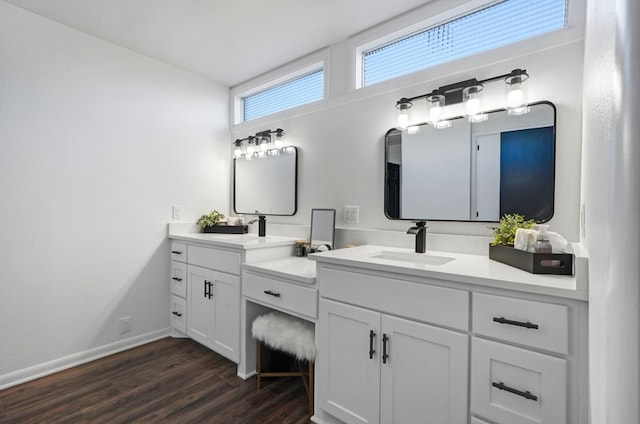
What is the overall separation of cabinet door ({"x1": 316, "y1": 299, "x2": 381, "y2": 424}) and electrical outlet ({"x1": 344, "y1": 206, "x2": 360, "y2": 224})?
815 millimetres

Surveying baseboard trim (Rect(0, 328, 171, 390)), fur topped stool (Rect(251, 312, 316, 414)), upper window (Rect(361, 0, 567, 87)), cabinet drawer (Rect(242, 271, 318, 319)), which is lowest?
baseboard trim (Rect(0, 328, 171, 390))

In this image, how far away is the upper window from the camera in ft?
5.41

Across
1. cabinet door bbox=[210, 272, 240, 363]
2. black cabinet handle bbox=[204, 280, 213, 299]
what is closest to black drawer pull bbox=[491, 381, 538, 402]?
cabinet door bbox=[210, 272, 240, 363]

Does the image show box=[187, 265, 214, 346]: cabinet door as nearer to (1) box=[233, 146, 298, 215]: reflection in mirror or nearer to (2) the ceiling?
(1) box=[233, 146, 298, 215]: reflection in mirror

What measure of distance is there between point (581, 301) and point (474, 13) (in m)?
1.74

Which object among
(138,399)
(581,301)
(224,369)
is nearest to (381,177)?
(581,301)

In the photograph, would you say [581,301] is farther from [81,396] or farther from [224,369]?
[81,396]

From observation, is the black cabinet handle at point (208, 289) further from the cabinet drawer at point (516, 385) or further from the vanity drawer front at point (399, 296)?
the cabinet drawer at point (516, 385)

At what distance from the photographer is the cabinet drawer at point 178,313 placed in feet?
8.66

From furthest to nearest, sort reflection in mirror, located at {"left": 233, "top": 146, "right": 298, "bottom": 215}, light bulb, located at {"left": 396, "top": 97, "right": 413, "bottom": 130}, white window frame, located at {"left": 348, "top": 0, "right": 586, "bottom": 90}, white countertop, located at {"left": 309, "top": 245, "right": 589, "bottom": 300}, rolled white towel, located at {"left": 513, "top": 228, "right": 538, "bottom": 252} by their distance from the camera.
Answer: reflection in mirror, located at {"left": 233, "top": 146, "right": 298, "bottom": 215}, light bulb, located at {"left": 396, "top": 97, "right": 413, "bottom": 130}, white window frame, located at {"left": 348, "top": 0, "right": 586, "bottom": 90}, rolled white towel, located at {"left": 513, "top": 228, "right": 538, "bottom": 252}, white countertop, located at {"left": 309, "top": 245, "right": 589, "bottom": 300}

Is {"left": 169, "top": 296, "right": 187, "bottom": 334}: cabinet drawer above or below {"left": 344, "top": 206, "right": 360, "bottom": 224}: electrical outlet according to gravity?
below

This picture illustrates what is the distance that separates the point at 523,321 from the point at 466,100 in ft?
4.08

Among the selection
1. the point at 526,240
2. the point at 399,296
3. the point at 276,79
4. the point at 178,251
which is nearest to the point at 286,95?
the point at 276,79

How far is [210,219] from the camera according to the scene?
9.81 ft
